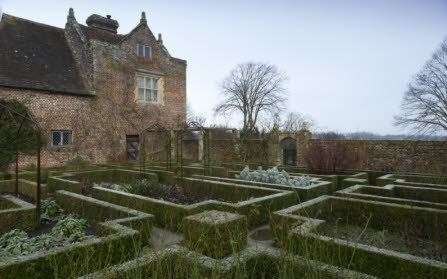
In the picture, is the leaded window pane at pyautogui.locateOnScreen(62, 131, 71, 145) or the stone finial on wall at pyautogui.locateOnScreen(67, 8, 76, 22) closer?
the leaded window pane at pyautogui.locateOnScreen(62, 131, 71, 145)

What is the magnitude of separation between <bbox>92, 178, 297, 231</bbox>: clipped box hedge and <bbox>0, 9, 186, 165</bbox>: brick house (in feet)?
30.4

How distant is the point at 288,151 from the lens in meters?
20.2

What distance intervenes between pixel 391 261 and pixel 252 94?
121 feet

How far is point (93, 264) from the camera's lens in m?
4.55

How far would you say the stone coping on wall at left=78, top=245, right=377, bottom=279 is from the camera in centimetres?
310

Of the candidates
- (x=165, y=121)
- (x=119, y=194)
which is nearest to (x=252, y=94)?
(x=165, y=121)

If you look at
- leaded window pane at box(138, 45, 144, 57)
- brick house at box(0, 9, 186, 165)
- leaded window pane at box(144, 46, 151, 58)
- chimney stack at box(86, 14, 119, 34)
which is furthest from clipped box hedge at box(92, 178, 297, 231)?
chimney stack at box(86, 14, 119, 34)

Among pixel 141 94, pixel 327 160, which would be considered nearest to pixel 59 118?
pixel 141 94

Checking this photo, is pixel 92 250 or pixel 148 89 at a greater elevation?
pixel 148 89

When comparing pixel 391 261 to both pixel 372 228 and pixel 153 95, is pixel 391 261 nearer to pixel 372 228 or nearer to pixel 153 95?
pixel 372 228

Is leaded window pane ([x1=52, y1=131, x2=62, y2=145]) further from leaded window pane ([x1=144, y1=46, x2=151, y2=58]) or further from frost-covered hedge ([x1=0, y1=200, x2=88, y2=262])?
frost-covered hedge ([x1=0, y1=200, x2=88, y2=262])

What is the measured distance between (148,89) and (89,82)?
394 cm

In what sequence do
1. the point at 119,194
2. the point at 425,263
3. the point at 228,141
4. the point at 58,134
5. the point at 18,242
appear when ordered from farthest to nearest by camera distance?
the point at 228,141, the point at 58,134, the point at 119,194, the point at 18,242, the point at 425,263

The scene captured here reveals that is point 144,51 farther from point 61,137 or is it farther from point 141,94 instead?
point 61,137
